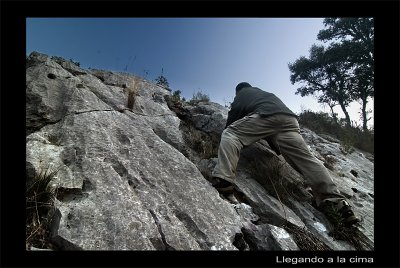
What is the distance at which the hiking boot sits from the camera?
378 cm

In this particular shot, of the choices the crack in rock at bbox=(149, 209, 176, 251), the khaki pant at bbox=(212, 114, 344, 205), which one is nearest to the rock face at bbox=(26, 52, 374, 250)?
the crack in rock at bbox=(149, 209, 176, 251)

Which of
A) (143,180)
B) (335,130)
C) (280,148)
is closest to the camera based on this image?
(143,180)

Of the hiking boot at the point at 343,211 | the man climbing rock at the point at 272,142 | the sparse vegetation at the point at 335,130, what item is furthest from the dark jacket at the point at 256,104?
the sparse vegetation at the point at 335,130

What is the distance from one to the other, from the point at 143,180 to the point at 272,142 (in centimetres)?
235

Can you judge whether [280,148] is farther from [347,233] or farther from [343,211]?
[347,233]

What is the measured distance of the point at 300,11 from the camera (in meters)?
3.39

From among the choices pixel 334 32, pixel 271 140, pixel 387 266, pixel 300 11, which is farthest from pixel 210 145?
pixel 334 32

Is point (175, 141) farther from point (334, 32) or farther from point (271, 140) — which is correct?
point (334, 32)

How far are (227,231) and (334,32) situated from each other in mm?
19044

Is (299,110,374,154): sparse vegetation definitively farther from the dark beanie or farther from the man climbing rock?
the man climbing rock

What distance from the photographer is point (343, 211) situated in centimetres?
389

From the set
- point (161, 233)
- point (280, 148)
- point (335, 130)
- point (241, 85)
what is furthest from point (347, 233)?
point (335, 130)

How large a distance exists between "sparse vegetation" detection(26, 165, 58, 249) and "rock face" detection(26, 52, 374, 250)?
0.27 ft

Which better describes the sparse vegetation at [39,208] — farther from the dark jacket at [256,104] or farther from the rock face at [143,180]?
the dark jacket at [256,104]
